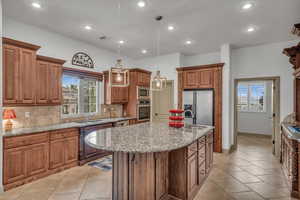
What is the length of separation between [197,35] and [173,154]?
10.6ft

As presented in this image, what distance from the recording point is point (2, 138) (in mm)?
2627

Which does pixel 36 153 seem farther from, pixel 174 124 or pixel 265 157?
pixel 265 157

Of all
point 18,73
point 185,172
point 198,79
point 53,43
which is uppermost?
point 53,43

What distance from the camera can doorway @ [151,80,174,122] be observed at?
19.9 feet

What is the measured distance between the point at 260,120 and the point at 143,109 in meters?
5.09

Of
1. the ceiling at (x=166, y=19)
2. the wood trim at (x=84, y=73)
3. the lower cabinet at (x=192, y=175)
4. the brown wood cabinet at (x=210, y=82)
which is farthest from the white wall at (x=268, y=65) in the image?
the wood trim at (x=84, y=73)

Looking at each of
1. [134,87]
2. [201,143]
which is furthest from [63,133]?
[201,143]

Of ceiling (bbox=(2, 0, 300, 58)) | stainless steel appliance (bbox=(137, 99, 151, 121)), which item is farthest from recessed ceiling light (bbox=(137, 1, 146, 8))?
stainless steel appliance (bbox=(137, 99, 151, 121))

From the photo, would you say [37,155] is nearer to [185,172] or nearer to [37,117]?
[37,117]

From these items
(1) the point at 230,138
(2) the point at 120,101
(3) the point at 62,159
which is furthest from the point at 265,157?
(3) the point at 62,159

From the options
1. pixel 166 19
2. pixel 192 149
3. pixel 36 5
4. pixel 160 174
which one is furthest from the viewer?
pixel 166 19

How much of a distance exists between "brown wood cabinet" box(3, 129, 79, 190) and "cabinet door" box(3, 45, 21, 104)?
0.73 metres

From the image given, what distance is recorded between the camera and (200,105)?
506 cm

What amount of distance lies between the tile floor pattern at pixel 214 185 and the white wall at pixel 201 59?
3319 mm
